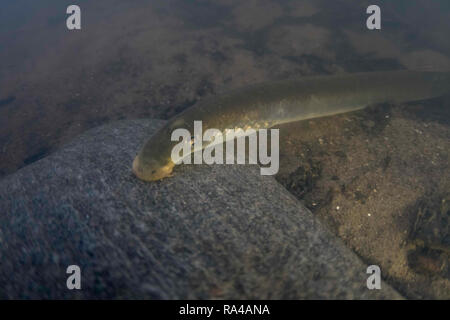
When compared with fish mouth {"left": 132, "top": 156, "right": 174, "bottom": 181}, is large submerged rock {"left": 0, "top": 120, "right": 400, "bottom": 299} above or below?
below

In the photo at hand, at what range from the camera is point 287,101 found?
440 cm

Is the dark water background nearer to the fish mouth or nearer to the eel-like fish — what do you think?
the eel-like fish

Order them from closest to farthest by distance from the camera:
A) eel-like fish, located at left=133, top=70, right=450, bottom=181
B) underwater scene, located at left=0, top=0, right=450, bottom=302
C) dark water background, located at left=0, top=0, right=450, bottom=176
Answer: underwater scene, located at left=0, top=0, right=450, bottom=302
eel-like fish, located at left=133, top=70, right=450, bottom=181
dark water background, located at left=0, top=0, right=450, bottom=176

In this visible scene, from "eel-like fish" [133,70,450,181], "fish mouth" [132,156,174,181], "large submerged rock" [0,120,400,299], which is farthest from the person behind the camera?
"eel-like fish" [133,70,450,181]

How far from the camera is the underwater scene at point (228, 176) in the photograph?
2.25m

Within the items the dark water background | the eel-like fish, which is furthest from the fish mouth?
the dark water background

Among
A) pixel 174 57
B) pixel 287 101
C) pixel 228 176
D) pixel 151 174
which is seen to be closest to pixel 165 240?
pixel 151 174

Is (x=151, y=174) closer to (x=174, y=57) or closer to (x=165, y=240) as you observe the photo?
(x=165, y=240)

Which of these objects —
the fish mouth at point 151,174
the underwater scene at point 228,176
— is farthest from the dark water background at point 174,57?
the fish mouth at point 151,174

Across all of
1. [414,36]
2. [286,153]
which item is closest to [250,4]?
[414,36]

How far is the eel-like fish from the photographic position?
3.04 m

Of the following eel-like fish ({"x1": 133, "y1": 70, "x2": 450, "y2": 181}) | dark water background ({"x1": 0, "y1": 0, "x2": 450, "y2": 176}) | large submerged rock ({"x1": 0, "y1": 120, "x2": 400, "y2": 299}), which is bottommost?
large submerged rock ({"x1": 0, "y1": 120, "x2": 400, "y2": 299})

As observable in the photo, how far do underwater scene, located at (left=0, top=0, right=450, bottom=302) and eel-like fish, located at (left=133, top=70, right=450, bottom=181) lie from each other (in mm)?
28

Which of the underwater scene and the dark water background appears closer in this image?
the underwater scene
